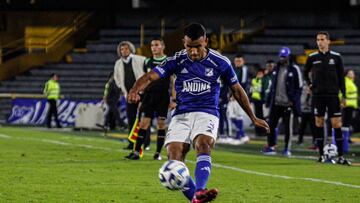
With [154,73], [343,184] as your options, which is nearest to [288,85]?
[343,184]

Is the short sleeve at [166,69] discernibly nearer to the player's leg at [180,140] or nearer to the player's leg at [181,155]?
the player's leg at [180,140]

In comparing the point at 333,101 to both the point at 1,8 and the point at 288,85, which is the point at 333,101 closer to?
the point at 288,85

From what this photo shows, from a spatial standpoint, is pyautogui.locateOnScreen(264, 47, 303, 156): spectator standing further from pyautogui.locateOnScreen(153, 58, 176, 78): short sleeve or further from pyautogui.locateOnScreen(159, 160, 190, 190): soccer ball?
pyautogui.locateOnScreen(159, 160, 190, 190): soccer ball

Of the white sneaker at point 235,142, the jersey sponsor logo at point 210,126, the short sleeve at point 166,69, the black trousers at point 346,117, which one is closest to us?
the jersey sponsor logo at point 210,126

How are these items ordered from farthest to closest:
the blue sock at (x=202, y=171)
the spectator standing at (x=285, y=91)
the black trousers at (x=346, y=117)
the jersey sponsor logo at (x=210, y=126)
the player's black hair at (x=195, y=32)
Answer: the black trousers at (x=346, y=117), the spectator standing at (x=285, y=91), the jersey sponsor logo at (x=210, y=126), the player's black hair at (x=195, y=32), the blue sock at (x=202, y=171)

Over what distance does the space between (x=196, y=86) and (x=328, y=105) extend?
8.20 meters

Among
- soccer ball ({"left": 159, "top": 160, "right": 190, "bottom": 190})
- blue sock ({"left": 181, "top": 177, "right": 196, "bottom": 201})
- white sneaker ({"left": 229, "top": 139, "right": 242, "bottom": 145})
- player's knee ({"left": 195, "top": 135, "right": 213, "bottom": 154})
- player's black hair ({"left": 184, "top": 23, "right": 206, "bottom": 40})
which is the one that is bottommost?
white sneaker ({"left": 229, "top": 139, "right": 242, "bottom": 145})

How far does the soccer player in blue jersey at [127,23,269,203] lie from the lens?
11.4 meters

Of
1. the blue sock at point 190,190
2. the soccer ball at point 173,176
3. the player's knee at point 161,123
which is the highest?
the player's knee at point 161,123

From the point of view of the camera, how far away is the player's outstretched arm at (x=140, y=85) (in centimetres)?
1125

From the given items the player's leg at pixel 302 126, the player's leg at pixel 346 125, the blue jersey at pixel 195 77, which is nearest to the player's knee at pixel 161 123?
the player's leg at pixel 346 125

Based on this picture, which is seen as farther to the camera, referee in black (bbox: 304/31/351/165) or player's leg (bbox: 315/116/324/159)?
player's leg (bbox: 315/116/324/159)

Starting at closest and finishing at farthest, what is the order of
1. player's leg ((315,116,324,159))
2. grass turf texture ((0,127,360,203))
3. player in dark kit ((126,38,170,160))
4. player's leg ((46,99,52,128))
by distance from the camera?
grass turf texture ((0,127,360,203)) → player in dark kit ((126,38,170,160)) → player's leg ((315,116,324,159)) → player's leg ((46,99,52,128))

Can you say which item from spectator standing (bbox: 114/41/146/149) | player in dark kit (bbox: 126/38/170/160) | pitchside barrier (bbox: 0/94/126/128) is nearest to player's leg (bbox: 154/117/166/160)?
player in dark kit (bbox: 126/38/170/160)
